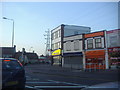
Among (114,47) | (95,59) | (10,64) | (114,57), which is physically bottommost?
(95,59)

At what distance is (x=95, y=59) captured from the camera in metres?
26.6

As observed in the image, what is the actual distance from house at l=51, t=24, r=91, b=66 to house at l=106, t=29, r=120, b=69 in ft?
46.8

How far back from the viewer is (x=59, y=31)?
126 feet

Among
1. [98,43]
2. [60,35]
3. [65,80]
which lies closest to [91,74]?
[65,80]

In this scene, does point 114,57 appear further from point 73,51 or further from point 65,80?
point 65,80

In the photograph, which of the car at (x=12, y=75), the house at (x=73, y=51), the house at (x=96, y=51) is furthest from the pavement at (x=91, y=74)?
the house at (x=73, y=51)

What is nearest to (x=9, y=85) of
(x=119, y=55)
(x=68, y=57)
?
(x=119, y=55)

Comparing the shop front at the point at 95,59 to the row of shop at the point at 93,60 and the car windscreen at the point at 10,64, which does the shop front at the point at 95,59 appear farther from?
the car windscreen at the point at 10,64

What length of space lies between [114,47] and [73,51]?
10.2 metres

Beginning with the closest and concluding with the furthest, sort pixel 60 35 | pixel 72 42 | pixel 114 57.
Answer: pixel 114 57, pixel 72 42, pixel 60 35

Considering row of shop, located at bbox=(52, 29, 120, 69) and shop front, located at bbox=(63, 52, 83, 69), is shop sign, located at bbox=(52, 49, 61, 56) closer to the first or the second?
row of shop, located at bbox=(52, 29, 120, 69)

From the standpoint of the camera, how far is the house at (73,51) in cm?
3005

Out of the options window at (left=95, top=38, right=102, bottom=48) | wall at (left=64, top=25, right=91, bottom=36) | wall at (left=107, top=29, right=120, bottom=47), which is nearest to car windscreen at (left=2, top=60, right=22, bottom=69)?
wall at (left=107, top=29, right=120, bottom=47)

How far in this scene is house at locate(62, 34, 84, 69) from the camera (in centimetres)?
3005
